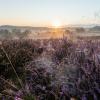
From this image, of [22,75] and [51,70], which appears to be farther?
[22,75]

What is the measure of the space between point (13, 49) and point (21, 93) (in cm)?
284

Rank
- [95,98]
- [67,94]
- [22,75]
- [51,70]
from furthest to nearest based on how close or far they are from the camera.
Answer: [22,75] → [51,70] → [67,94] → [95,98]

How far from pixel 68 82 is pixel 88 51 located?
0.94 m

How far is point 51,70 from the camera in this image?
4555 mm

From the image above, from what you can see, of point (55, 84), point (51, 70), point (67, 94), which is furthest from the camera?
point (51, 70)

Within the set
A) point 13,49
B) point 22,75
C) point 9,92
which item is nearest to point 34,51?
point 13,49

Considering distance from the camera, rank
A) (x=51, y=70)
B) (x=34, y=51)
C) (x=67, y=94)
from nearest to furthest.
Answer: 1. (x=67, y=94)
2. (x=51, y=70)
3. (x=34, y=51)

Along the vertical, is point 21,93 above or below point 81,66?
below

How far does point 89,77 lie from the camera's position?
151 inches

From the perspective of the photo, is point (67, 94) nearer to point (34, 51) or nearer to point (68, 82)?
point (68, 82)

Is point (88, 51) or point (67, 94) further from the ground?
point (88, 51)

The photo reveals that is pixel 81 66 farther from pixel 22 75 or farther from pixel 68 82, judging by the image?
pixel 22 75

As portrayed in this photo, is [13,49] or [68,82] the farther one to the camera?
[13,49]

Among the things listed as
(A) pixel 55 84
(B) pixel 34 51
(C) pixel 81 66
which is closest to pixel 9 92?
(A) pixel 55 84
